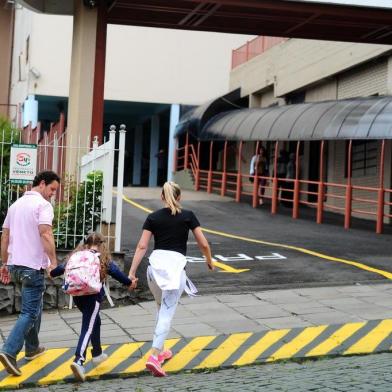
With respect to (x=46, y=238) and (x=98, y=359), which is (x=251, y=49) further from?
(x=98, y=359)

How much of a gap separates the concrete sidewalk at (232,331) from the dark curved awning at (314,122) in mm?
7564

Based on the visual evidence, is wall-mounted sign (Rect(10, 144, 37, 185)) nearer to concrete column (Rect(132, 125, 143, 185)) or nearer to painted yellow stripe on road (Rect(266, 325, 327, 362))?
painted yellow stripe on road (Rect(266, 325, 327, 362))

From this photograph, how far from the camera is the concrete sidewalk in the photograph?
6.26 meters

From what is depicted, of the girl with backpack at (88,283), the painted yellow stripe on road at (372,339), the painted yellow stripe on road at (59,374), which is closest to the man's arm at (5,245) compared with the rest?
the girl with backpack at (88,283)

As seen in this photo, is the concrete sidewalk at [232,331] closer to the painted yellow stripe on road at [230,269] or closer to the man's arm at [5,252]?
the man's arm at [5,252]

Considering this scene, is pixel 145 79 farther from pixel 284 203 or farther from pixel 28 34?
pixel 284 203

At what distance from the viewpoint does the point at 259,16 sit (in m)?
13.8

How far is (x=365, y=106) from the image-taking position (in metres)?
16.6

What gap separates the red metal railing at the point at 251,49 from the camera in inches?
1030

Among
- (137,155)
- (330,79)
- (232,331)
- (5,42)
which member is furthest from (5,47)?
(232,331)

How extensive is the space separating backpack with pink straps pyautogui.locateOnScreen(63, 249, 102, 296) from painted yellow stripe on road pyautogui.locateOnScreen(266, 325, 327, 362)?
1.78m

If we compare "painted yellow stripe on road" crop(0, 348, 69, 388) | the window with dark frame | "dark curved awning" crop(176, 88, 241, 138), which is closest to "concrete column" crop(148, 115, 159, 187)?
"dark curved awning" crop(176, 88, 241, 138)

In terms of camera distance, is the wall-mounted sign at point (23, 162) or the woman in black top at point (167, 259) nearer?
the woman in black top at point (167, 259)

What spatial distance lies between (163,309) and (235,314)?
1.92 meters
